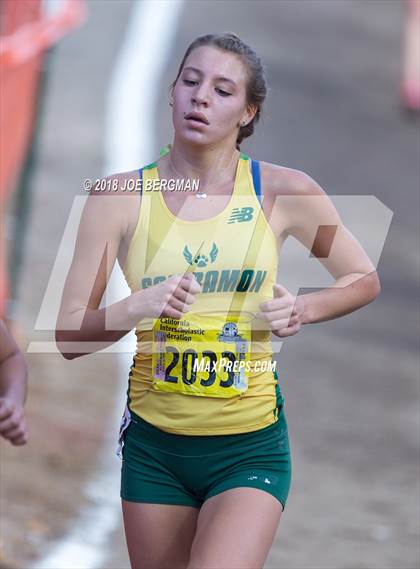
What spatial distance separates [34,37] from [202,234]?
19.8ft

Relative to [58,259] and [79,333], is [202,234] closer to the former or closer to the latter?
[79,333]

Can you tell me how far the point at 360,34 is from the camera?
25.6 meters

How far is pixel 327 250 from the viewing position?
14.7 feet

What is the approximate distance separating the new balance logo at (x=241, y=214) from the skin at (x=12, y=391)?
2.74 feet

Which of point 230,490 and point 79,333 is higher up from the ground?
point 79,333

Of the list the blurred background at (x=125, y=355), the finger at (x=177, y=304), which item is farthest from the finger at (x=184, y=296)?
the blurred background at (x=125, y=355)

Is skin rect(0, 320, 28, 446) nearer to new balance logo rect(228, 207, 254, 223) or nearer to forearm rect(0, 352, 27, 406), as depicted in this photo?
forearm rect(0, 352, 27, 406)

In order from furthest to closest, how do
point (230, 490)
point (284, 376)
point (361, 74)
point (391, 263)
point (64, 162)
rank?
1. point (361, 74)
2. point (64, 162)
3. point (391, 263)
4. point (284, 376)
5. point (230, 490)

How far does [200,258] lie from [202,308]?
0.52 feet

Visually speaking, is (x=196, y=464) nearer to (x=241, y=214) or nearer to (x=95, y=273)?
(x=95, y=273)

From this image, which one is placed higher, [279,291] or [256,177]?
[256,177]

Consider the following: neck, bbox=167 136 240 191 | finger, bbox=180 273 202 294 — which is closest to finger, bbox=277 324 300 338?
finger, bbox=180 273 202 294

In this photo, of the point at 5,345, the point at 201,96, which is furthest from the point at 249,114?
the point at 5,345

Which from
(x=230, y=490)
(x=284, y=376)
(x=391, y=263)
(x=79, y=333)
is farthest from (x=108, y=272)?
(x=391, y=263)
